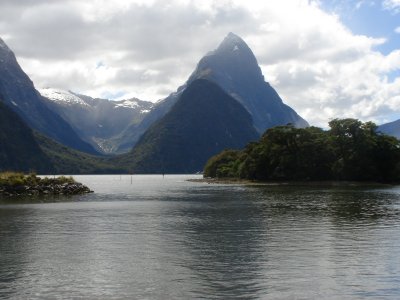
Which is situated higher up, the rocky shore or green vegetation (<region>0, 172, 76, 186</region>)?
green vegetation (<region>0, 172, 76, 186</region>)

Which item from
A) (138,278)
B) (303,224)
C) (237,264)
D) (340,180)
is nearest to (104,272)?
(138,278)

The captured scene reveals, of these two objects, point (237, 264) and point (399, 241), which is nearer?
point (237, 264)

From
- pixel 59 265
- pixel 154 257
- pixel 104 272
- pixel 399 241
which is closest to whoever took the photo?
pixel 104 272

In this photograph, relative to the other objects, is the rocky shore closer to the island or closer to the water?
the island

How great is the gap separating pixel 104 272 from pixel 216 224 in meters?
27.8

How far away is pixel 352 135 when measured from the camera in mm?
199250

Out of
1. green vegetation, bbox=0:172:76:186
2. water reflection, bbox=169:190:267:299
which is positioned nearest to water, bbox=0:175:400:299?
water reflection, bbox=169:190:267:299

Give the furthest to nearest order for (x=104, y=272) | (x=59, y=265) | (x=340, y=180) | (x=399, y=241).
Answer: (x=340, y=180) < (x=399, y=241) < (x=59, y=265) < (x=104, y=272)

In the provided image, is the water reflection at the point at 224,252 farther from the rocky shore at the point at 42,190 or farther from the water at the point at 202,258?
the rocky shore at the point at 42,190

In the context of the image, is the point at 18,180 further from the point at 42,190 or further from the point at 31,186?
the point at 42,190

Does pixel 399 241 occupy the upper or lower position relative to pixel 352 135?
lower

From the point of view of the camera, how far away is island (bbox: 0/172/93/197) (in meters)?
127

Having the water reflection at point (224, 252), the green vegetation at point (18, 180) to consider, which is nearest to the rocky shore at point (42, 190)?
the green vegetation at point (18, 180)

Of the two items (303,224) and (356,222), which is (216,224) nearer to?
(303,224)
